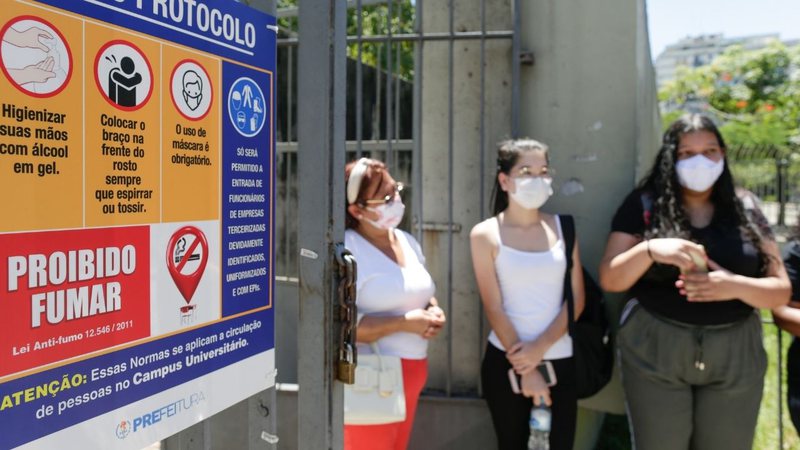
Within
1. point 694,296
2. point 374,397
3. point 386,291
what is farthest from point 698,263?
point 374,397

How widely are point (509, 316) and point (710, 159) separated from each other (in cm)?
119

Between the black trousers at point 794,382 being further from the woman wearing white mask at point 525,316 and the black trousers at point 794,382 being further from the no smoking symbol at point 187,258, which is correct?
the no smoking symbol at point 187,258

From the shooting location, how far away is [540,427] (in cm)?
304

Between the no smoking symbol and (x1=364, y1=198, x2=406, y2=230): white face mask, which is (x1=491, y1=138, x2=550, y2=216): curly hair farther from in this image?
the no smoking symbol

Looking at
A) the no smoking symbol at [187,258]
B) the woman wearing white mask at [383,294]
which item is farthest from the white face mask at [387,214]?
the no smoking symbol at [187,258]

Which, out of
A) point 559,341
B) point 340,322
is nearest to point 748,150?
point 559,341

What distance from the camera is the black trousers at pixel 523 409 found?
3090mm

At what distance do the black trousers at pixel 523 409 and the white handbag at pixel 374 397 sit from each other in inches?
23.0

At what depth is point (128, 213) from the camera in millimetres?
1191

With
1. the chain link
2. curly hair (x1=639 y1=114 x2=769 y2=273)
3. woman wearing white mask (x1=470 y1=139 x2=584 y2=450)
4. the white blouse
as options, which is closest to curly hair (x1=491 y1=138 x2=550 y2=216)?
woman wearing white mask (x1=470 y1=139 x2=584 y2=450)

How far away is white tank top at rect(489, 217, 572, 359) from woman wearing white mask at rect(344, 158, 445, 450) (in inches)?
14.5

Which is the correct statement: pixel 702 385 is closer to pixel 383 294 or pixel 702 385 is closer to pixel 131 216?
pixel 383 294

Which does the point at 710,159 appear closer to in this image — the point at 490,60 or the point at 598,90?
the point at 598,90

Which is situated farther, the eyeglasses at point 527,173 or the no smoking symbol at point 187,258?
the eyeglasses at point 527,173
